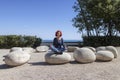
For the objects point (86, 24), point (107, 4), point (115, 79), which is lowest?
point (115, 79)

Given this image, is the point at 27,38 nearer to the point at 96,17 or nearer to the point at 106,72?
the point at 96,17

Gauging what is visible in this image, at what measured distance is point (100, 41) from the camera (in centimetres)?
2486

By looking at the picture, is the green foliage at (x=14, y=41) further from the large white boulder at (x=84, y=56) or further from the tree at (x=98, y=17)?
the large white boulder at (x=84, y=56)

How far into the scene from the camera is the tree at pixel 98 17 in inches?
930

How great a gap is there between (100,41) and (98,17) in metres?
2.39

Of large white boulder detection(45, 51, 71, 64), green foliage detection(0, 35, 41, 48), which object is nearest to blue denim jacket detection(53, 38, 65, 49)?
large white boulder detection(45, 51, 71, 64)

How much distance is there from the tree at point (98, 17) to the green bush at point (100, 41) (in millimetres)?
1092

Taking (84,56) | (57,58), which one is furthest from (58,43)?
(84,56)

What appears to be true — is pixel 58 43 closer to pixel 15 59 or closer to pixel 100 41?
pixel 15 59

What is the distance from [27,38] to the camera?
23250mm

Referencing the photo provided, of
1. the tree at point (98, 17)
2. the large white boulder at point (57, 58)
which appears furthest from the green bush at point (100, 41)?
the large white boulder at point (57, 58)

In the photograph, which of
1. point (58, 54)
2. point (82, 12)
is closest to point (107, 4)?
point (82, 12)

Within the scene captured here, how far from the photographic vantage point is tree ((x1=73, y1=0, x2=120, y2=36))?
2362cm

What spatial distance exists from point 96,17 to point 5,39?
902cm
